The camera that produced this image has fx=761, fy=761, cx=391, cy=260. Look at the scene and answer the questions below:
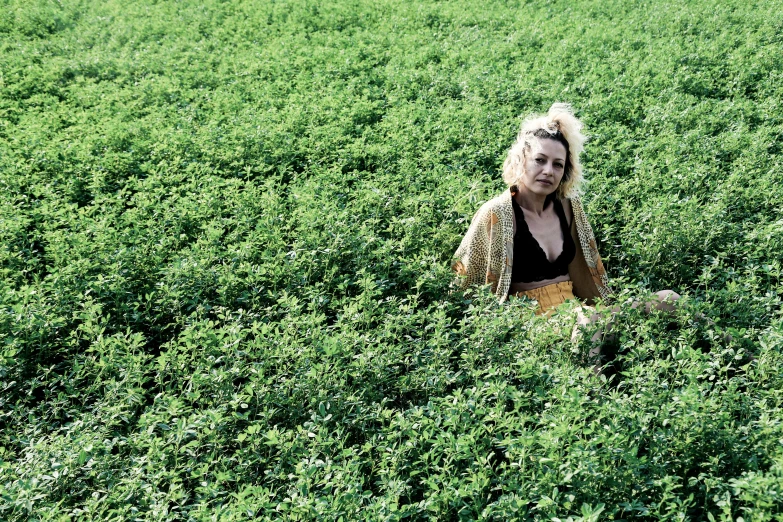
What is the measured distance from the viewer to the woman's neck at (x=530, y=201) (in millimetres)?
5473

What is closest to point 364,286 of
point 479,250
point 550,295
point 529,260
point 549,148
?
point 479,250

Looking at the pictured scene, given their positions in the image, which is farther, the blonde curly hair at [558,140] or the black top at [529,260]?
the blonde curly hair at [558,140]

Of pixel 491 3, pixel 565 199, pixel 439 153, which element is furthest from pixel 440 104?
pixel 491 3

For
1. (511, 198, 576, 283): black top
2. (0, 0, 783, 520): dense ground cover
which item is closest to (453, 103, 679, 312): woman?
(511, 198, 576, 283): black top

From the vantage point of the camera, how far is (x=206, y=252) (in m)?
5.68

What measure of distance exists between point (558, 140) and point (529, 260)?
0.88m

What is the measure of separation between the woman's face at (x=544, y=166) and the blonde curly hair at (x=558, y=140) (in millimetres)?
58

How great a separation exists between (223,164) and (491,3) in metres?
7.25

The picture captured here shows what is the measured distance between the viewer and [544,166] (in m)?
5.35

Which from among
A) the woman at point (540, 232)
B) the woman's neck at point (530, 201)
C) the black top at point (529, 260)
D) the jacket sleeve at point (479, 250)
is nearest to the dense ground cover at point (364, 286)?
the jacket sleeve at point (479, 250)

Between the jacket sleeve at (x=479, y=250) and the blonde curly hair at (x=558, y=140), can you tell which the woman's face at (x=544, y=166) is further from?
the jacket sleeve at (x=479, y=250)

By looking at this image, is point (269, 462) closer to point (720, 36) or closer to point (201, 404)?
point (201, 404)

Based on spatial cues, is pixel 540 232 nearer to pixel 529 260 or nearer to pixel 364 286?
pixel 529 260

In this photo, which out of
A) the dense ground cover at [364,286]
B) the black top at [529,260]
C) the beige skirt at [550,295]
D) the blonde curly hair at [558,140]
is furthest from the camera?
the blonde curly hair at [558,140]
